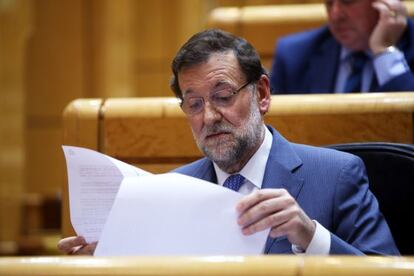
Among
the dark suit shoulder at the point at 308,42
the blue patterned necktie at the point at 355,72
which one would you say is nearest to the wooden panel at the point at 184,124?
the blue patterned necktie at the point at 355,72

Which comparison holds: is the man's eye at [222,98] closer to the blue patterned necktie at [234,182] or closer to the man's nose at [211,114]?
the man's nose at [211,114]

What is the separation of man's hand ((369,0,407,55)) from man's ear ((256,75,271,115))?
24.2 inches

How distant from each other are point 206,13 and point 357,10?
87cm

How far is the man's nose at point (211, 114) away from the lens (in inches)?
50.6

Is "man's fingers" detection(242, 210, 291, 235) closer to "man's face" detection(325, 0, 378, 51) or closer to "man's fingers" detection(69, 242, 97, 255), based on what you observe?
"man's fingers" detection(69, 242, 97, 255)

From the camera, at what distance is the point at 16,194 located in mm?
3488

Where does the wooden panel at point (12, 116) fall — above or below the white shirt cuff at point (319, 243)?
below

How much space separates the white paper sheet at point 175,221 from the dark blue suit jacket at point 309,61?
3.32ft

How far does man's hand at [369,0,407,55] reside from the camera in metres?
1.92

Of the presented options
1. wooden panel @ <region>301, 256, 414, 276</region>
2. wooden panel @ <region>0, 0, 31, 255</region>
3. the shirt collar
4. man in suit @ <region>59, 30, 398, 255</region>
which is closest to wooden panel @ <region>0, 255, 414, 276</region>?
wooden panel @ <region>301, 256, 414, 276</region>

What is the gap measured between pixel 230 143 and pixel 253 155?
6 centimetres

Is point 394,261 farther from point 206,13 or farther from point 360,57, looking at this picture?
point 206,13

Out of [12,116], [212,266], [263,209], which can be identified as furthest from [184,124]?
[12,116]

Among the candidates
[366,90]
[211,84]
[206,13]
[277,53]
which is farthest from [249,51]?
[206,13]
